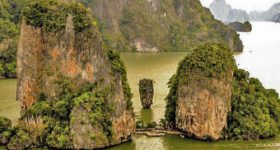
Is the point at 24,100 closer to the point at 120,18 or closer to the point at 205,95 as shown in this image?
the point at 205,95

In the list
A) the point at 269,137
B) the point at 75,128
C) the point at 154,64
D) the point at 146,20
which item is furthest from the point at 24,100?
the point at 146,20

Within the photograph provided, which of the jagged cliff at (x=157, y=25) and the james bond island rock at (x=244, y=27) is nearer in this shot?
the jagged cliff at (x=157, y=25)

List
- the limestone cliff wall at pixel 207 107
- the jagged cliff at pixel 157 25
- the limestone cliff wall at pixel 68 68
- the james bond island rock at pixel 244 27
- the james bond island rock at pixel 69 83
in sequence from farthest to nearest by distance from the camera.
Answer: the james bond island rock at pixel 244 27 < the jagged cliff at pixel 157 25 < the limestone cliff wall at pixel 207 107 < the limestone cliff wall at pixel 68 68 < the james bond island rock at pixel 69 83

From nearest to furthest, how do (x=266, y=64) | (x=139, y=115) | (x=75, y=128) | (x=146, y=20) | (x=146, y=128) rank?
(x=75, y=128) < (x=146, y=128) < (x=139, y=115) < (x=266, y=64) < (x=146, y=20)

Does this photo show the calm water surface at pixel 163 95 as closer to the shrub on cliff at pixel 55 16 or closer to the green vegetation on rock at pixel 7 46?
the green vegetation on rock at pixel 7 46

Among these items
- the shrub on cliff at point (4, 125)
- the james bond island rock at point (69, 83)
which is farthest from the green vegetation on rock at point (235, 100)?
the shrub on cliff at point (4, 125)

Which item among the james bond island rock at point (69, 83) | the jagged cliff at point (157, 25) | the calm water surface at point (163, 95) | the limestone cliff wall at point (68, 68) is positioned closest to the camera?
the james bond island rock at point (69, 83)

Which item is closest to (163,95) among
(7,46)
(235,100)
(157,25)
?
(235,100)

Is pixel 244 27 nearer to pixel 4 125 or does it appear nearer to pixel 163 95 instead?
pixel 163 95
